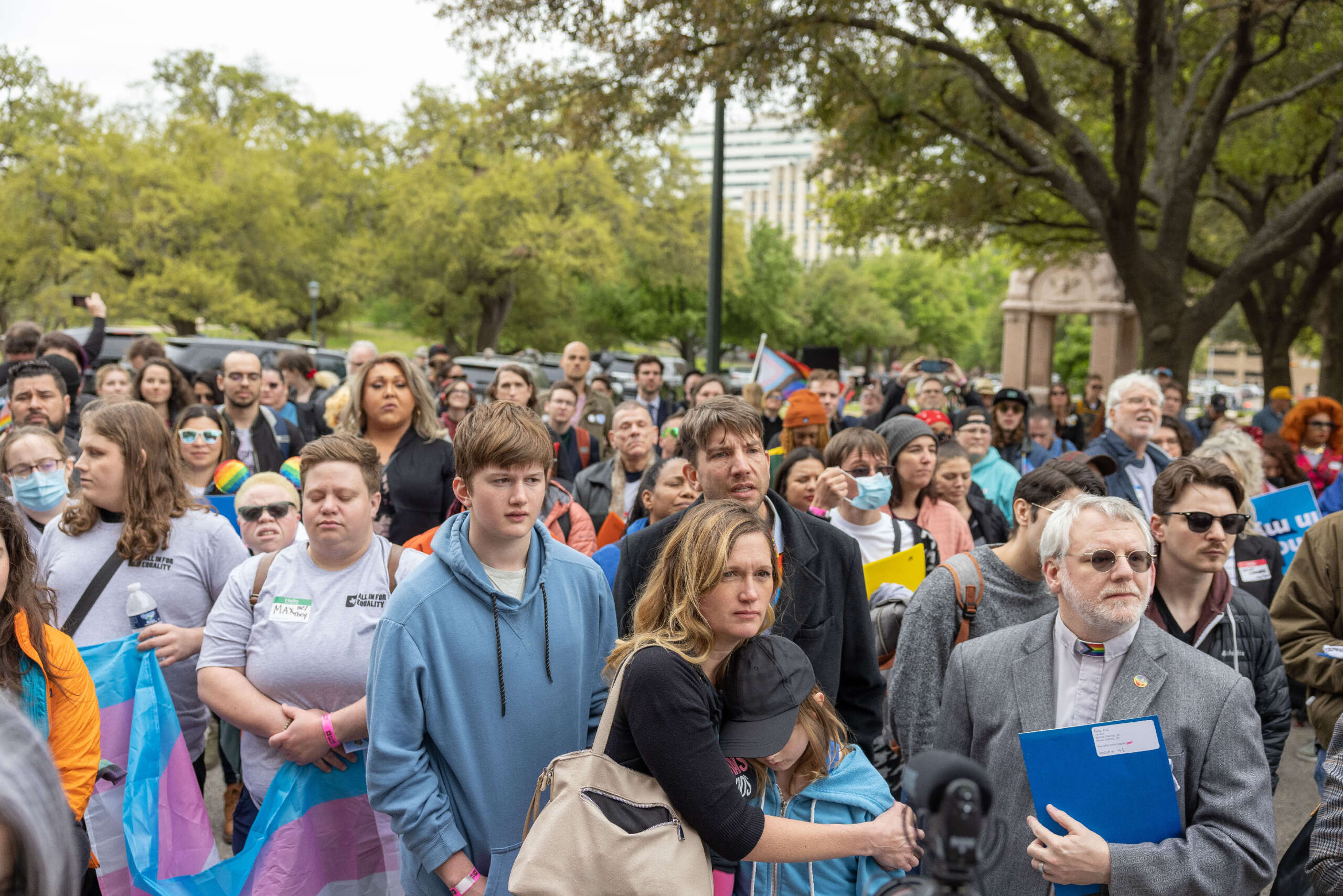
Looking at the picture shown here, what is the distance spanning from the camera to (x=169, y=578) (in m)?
3.62

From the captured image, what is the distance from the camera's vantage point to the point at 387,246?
34969 millimetres

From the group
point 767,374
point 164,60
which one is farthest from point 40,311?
point 767,374

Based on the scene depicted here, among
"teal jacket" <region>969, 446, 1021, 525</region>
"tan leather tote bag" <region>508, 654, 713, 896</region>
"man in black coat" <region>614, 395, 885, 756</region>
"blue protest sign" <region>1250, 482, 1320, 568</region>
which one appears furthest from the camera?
"teal jacket" <region>969, 446, 1021, 525</region>

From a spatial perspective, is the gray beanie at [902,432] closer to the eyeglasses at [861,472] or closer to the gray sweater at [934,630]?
the eyeglasses at [861,472]

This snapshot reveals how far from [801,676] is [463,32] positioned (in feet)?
36.7

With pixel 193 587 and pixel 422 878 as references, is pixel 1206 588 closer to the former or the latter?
pixel 422 878

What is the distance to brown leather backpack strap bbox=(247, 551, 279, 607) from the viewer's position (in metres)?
3.18

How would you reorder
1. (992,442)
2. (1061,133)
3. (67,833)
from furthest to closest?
(1061,133) < (992,442) < (67,833)

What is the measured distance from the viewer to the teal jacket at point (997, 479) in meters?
6.39

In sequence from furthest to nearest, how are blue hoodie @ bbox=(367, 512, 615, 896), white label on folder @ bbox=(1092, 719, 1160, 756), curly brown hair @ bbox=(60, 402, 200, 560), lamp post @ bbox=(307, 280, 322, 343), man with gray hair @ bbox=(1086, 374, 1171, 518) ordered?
lamp post @ bbox=(307, 280, 322, 343) → man with gray hair @ bbox=(1086, 374, 1171, 518) → curly brown hair @ bbox=(60, 402, 200, 560) → blue hoodie @ bbox=(367, 512, 615, 896) → white label on folder @ bbox=(1092, 719, 1160, 756)

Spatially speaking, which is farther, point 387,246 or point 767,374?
point 387,246

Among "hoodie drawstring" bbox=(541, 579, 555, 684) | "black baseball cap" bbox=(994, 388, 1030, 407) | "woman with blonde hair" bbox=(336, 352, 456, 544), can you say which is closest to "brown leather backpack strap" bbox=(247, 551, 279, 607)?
"hoodie drawstring" bbox=(541, 579, 555, 684)

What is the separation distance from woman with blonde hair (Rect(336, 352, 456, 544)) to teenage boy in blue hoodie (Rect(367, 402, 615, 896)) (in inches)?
90.1

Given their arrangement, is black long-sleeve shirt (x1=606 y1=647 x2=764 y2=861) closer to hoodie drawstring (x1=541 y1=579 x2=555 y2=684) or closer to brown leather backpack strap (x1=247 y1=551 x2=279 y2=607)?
hoodie drawstring (x1=541 y1=579 x2=555 y2=684)
